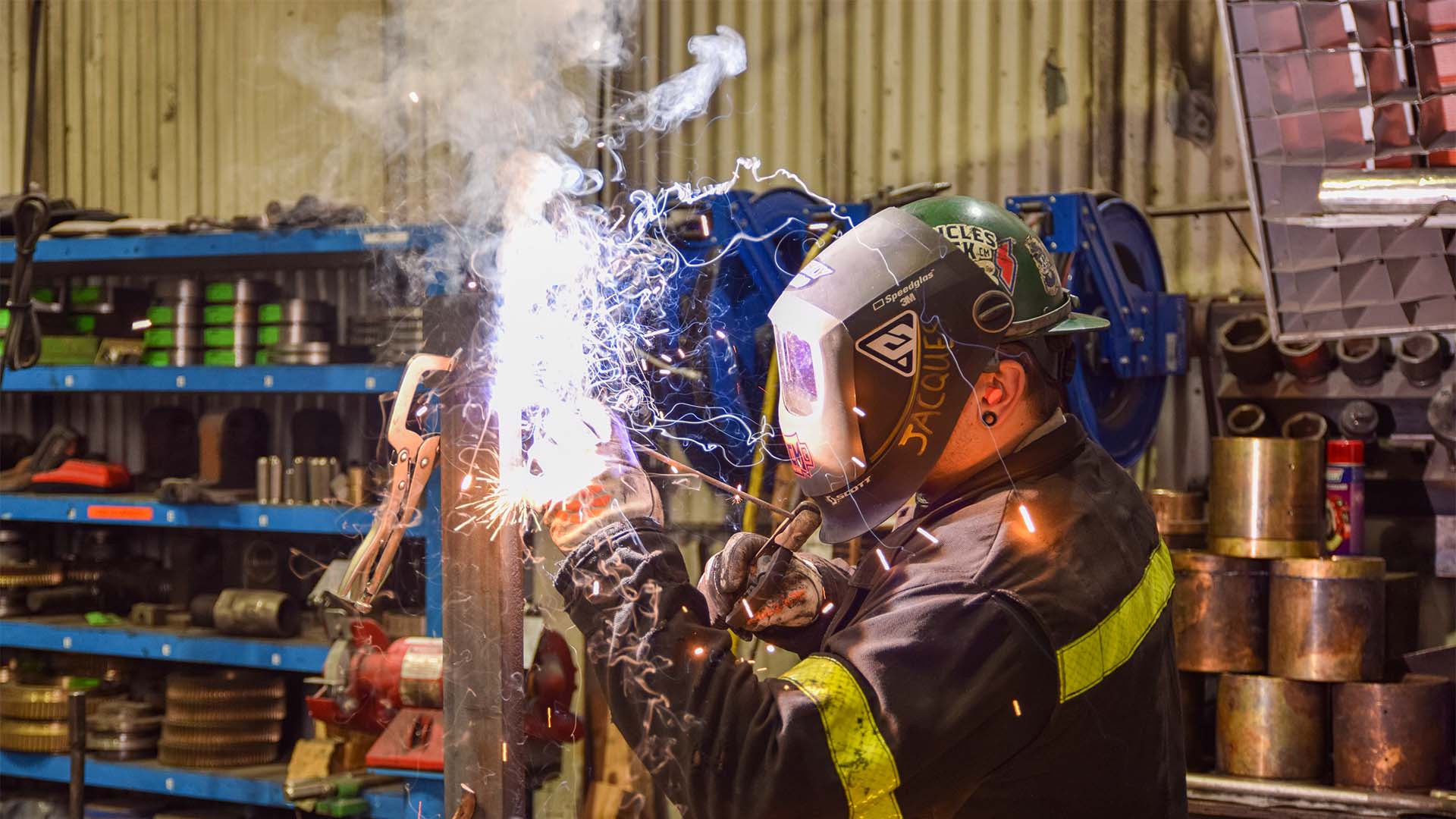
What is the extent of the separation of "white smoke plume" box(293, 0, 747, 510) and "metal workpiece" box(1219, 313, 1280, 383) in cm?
199

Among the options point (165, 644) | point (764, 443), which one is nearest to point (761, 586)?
point (764, 443)

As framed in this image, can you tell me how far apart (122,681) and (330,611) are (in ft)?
4.23

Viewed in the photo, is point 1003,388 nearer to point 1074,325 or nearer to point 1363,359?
point 1074,325

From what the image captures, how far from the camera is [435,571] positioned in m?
4.64

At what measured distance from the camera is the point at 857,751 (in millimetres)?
1725

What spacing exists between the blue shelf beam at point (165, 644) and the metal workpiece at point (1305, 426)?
11.2 feet

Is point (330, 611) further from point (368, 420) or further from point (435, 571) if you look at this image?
point (368, 420)

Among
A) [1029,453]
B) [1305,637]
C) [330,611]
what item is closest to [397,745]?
[330,611]

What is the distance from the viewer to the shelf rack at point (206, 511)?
4.73 metres

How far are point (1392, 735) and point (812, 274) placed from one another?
2700mm

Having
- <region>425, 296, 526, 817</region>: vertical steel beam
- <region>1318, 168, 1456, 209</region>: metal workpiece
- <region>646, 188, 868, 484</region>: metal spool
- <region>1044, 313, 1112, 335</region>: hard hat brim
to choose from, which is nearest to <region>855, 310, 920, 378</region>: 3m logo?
<region>1044, 313, 1112, 335</region>: hard hat brim

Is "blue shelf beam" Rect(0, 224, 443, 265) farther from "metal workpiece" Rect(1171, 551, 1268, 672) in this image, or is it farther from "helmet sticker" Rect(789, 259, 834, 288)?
"metal workpiece" Rect(1171, 551, 1268, 672)

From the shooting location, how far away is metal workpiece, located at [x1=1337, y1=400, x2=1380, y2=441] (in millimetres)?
4227

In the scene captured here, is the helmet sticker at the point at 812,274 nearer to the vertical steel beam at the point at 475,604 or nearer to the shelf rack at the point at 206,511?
Result: the vertical steel beam at the point at 475,604
